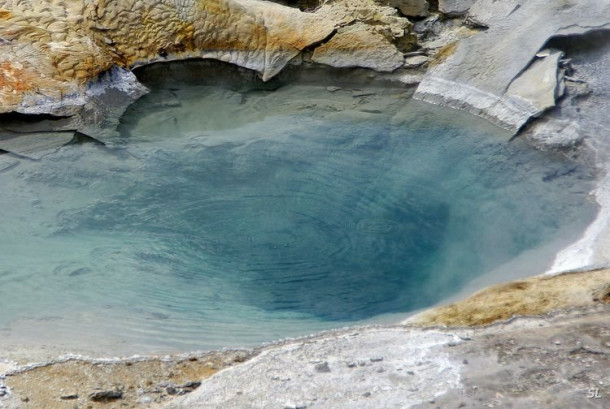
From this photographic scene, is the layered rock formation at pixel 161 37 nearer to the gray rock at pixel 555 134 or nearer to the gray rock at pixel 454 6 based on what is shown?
the gray rock at pixel 454 6

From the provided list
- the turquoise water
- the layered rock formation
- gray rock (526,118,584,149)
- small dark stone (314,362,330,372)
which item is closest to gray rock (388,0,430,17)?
the layered rock formation

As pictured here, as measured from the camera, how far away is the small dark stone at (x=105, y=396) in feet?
10.6

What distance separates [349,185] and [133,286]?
1.76m

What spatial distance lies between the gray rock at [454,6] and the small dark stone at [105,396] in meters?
5.19

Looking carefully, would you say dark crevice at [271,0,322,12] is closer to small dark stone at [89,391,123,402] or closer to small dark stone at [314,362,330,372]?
small dark stone at [314,362,330,372]

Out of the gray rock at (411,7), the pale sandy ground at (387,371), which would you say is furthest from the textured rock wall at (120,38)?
the pale sandy ground at (387,371)

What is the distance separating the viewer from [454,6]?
7160 mm

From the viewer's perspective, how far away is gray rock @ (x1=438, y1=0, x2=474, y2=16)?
7.11m

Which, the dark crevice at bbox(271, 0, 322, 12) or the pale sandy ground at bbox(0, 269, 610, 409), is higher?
the dark crevice at bbox(271, 0, 322, 12)

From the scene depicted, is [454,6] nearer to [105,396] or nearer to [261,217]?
[261,217]

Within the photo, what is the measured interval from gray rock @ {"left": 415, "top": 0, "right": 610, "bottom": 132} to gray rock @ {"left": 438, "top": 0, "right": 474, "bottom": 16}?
1.69ft

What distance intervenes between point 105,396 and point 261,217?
6.00 feet

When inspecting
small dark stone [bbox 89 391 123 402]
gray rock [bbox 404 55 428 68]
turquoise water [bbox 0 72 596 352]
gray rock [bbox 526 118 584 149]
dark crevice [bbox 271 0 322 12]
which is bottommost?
small dark stone [bbox 89 391 123 402]

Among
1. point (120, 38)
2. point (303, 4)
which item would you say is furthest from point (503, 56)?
point (120, 38)
